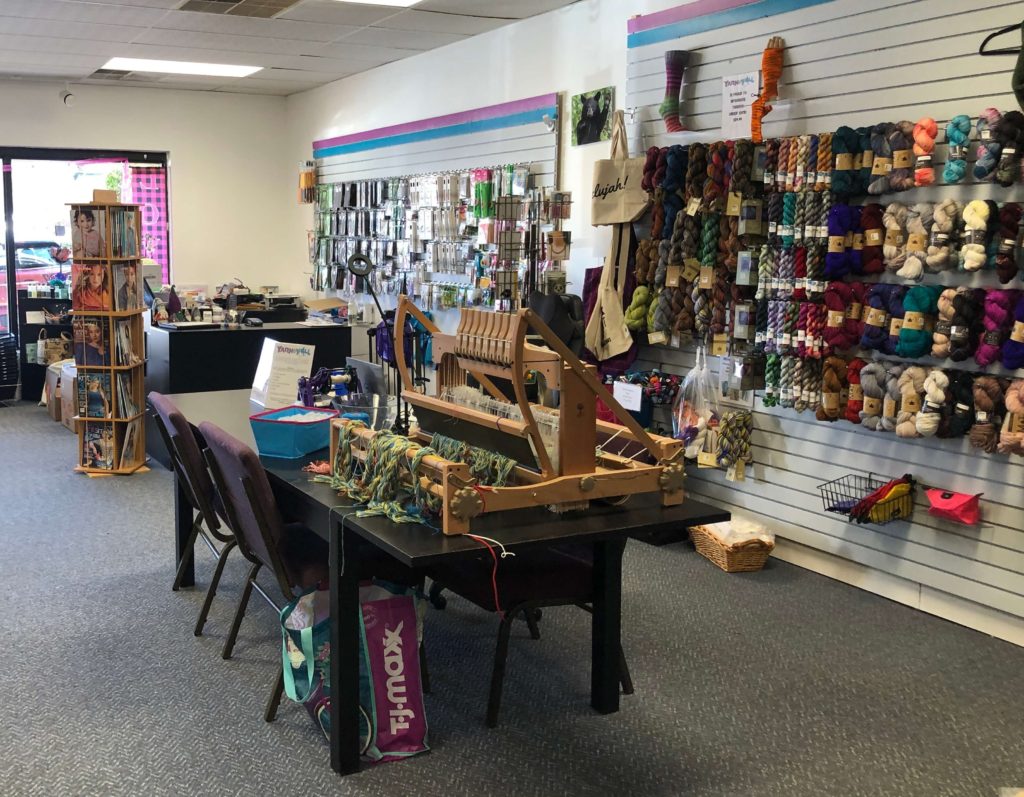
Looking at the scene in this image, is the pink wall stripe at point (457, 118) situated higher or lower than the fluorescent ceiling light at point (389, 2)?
lower

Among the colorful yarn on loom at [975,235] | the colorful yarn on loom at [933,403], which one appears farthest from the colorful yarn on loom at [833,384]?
the colorful yarn on loom at [975,235]

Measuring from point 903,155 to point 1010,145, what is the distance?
424 mm

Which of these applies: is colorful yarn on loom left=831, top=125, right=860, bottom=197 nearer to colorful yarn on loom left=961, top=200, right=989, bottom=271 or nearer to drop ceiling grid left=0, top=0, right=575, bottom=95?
colorful yarn on loom left=961, top=200, right=989, bottom=271

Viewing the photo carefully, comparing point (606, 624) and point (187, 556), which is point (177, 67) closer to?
point (187, 556)

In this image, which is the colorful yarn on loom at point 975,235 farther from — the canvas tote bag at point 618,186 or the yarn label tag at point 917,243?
the canvas tote bag at point 618,186

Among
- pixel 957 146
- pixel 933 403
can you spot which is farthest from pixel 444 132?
pixel 933 403

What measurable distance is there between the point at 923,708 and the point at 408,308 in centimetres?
209

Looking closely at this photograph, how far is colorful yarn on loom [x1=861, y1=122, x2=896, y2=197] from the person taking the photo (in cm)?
391

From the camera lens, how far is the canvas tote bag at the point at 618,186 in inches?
200

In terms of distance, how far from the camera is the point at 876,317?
A: 397 cm

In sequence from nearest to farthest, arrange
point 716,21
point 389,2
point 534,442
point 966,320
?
1. point 534,442
2. point 966,320
3. point 716,21
4. point 389,2

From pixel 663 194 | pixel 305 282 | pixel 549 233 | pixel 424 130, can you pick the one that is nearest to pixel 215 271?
pixel 305 282

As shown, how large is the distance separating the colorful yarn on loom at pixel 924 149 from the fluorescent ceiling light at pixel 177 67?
5.83 meters

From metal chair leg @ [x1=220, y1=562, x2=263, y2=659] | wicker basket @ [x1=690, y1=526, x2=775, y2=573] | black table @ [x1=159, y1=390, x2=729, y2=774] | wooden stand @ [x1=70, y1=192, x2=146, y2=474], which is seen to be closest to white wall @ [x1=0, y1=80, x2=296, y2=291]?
wooden stand @ [x1=70, y1=192, x2=146, y2=474]
